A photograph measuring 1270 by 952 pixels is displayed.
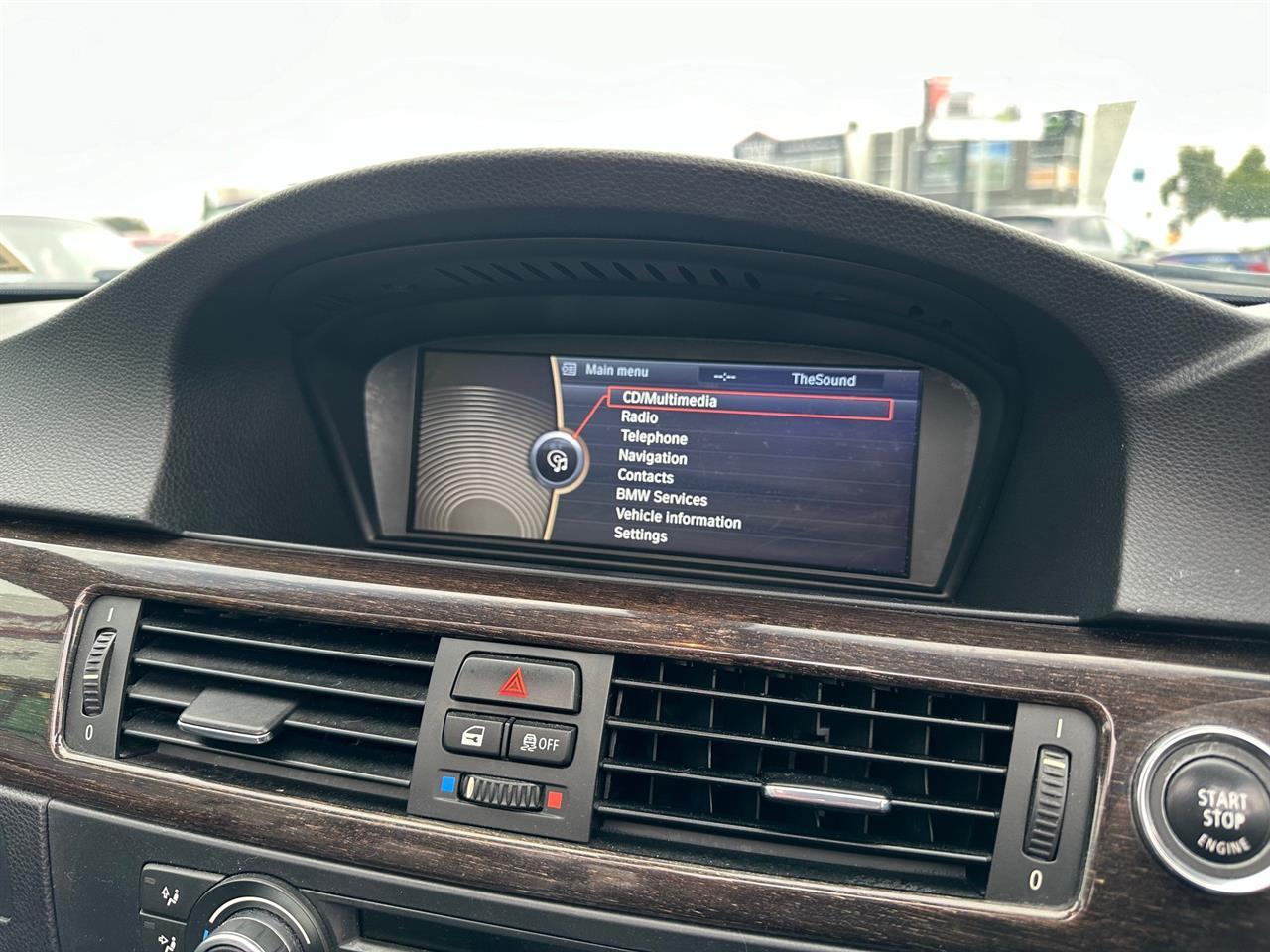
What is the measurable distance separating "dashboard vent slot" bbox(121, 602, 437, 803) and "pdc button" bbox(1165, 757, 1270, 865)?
2.68 ft

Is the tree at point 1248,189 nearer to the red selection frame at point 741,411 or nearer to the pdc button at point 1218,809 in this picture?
the red selection frame at point 741,411

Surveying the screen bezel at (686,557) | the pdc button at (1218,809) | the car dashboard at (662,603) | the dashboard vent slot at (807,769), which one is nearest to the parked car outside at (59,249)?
the car dashboard at (662,603)

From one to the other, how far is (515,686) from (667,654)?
0.60 ft

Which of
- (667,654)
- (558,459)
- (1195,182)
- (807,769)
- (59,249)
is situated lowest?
(807,769)

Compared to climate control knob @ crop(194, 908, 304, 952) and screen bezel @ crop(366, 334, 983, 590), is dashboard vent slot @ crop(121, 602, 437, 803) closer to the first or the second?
climate control knob @ crop(194, 908, 304, 952)

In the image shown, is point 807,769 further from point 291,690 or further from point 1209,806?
point 291,690

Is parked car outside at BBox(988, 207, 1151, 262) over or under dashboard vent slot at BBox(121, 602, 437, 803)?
over

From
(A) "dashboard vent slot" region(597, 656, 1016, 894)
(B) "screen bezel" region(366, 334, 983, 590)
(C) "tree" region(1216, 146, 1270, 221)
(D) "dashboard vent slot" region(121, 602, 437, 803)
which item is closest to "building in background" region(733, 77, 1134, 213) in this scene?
(C) "tree" region(1216, 146, 1270, 221)

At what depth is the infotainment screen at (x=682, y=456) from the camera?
1450 mm

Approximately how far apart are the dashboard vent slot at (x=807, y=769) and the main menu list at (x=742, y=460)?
0.45m

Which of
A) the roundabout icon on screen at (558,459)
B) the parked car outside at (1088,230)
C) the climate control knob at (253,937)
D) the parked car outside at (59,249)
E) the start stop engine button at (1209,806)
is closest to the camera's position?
the start stop engine button at (1209,806)

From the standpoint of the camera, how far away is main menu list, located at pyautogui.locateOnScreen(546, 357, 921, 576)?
1445 millimetres

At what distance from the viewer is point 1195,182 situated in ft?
4.17

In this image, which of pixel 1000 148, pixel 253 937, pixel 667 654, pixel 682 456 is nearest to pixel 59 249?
pixel 682 456
